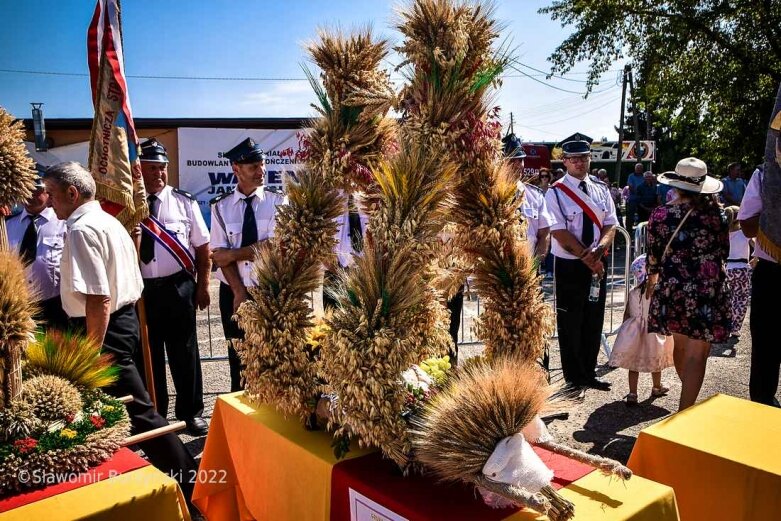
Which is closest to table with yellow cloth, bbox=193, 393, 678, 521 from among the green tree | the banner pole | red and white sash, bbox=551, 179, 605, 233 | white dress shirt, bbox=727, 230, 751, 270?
the banner pole

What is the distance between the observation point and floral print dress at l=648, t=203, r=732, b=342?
392cm

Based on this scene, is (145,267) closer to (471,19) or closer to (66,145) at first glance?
(471,19)

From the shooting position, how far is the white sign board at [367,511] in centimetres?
193

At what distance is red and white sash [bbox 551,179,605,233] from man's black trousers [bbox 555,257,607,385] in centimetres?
43

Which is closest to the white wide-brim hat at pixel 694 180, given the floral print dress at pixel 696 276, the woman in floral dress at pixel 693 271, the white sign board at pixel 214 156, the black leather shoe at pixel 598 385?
the woman in floral dress at pixel 693 271

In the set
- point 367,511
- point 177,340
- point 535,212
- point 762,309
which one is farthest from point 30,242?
point 762,309

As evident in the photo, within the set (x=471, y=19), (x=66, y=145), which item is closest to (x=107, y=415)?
(x=471, y=19)

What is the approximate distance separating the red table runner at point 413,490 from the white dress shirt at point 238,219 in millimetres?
2810

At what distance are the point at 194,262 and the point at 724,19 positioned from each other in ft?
51.9

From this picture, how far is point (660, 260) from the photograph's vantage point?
4148mm

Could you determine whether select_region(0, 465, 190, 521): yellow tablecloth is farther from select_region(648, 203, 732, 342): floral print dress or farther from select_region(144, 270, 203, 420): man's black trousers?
select_region(648, 203, 732, 342): floral print dress

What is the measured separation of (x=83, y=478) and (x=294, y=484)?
794mm

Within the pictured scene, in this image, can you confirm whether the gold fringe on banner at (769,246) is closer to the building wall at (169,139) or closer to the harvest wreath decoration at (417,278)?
→ the harvest wreath decoration at (417,278)

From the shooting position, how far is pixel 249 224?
4.75 m
